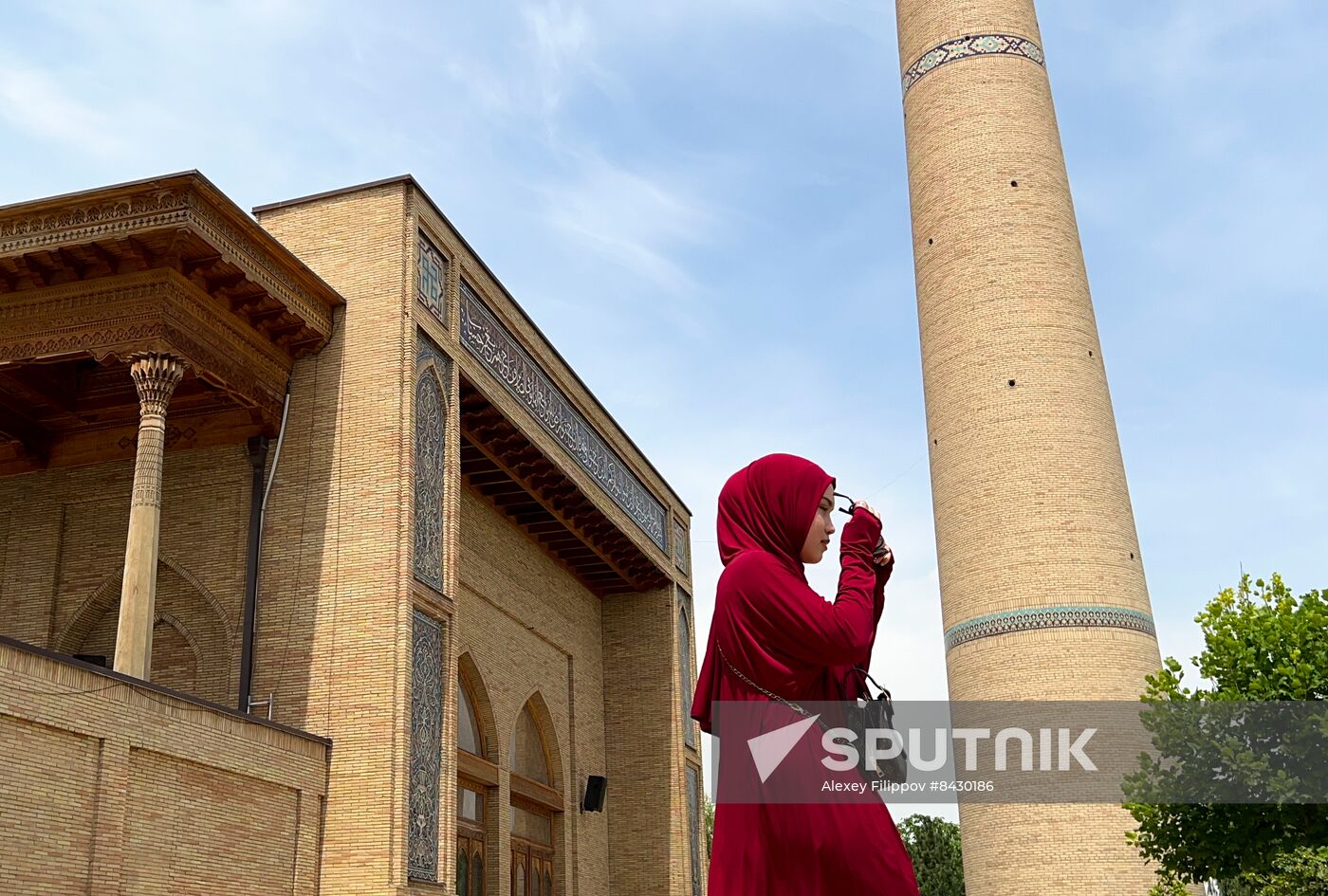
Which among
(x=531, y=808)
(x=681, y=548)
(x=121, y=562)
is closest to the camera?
(x=121, y=562)

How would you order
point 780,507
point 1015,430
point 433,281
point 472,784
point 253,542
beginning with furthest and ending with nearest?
point 1015,430 → point 472,784 → point 433,281 → point 253,542 → point 780,507

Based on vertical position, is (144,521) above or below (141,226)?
below

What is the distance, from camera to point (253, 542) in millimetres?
11320

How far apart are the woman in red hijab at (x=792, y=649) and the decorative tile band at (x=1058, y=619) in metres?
15.7

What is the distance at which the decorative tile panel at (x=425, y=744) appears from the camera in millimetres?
10734

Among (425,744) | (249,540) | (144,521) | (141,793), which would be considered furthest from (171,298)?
(425,744)

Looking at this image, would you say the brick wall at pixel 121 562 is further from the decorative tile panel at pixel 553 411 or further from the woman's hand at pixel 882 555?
the woman's hand at pixel 882 555

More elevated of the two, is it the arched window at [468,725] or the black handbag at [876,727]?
the arched window at [468,725]

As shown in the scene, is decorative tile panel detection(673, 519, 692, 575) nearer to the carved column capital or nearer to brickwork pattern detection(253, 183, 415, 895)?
brickwork pattern detection(253, 183, 415, 895)

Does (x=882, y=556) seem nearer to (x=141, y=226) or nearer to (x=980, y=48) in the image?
(x=141, y=226)

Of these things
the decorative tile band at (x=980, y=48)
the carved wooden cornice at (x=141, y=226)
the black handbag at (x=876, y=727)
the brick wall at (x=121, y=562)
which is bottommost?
the black handbag at (x=876, y=727)

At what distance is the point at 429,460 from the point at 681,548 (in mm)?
8992

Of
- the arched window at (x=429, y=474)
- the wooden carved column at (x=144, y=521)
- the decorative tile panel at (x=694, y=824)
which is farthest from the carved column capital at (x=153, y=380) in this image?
the decorative tile panel at (x=694, y=824)

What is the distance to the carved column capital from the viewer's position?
34.0ft
